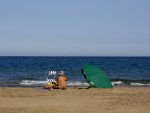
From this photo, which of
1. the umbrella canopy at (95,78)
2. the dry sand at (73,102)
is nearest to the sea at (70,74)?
the umbrella canopy at (95,78)

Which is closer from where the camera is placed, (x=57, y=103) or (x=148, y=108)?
(x=148, y=108)

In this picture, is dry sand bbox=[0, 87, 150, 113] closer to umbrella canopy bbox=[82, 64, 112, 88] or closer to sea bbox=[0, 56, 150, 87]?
umbrella canopy bbox=[82, 64, 112, 88]

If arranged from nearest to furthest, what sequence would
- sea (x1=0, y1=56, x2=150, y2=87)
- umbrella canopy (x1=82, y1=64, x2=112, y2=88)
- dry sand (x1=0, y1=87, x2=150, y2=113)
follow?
1. dry sand (x1=0, y1=87, x2=150, y2=113)
2. umbrella canopy (x1=82, y1=64, x2=112, y2=88)
3. sea (x1=0, y1=56, x2=150, y2=87)

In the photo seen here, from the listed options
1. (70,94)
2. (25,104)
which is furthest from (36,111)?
(70,94)

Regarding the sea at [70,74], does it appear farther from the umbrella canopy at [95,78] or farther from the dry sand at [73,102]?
the dry sand at [73,102]

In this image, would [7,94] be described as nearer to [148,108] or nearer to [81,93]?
[81,93]

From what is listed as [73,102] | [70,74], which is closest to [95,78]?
[73,102]

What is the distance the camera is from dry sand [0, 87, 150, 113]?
50.8 ft

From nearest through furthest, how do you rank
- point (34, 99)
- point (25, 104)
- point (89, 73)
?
point (25, 104), point (34, 99), point (89, 73)

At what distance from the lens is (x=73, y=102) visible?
1747 centimetres

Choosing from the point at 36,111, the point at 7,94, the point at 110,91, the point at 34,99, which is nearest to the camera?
the point at 36,111

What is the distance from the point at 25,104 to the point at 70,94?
3762mm

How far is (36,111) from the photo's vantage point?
598 inches

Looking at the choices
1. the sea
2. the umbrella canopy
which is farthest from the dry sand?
the sea
